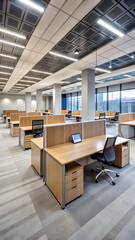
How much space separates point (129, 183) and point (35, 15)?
3.85 m

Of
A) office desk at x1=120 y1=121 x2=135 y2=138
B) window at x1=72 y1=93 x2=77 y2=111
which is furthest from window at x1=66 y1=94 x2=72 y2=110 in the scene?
office desk at x1=120 y1=121 x2=135 y2=138

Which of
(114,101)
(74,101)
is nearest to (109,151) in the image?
(114,101)

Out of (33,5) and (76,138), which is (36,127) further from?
(33,5)

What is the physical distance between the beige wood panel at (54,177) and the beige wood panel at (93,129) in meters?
1.14

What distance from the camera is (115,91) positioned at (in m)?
9.88

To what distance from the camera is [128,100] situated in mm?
9016

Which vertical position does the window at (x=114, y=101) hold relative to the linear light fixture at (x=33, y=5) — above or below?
below

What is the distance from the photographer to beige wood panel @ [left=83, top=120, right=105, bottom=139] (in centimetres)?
280

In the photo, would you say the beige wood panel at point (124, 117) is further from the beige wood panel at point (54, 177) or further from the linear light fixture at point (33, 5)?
the linear light fixture at point (33, 5)

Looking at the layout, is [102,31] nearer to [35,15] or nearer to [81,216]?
[35,15]

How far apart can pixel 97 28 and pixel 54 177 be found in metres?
3.37

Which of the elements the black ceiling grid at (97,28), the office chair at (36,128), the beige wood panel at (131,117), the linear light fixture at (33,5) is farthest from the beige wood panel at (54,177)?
the beige wood panel at (131,117)

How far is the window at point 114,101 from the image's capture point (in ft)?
32.0

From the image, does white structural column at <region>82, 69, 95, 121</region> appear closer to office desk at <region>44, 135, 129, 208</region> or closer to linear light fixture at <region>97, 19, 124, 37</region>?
linear light fixture at <region>97, 19, 124, 37</region>
